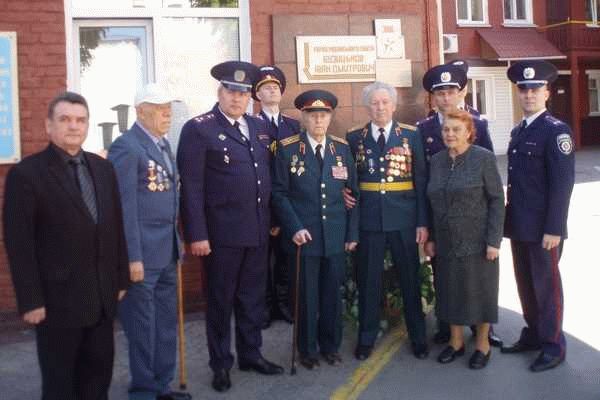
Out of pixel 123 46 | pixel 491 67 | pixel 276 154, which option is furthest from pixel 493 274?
pixel 491 67

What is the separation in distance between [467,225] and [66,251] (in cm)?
271

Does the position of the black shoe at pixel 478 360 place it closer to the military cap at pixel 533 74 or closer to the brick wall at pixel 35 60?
the military cap at pixel 533 74

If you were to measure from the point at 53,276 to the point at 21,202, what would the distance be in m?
0.38

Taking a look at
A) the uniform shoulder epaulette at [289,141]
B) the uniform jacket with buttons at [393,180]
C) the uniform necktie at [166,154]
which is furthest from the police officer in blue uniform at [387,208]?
the uniform necktie at [166,154]

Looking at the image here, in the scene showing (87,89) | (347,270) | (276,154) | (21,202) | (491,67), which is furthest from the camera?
(491,67)

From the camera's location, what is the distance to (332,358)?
5.48 meters

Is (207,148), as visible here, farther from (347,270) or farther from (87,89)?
(87,89)

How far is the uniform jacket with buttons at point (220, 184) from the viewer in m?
4.89

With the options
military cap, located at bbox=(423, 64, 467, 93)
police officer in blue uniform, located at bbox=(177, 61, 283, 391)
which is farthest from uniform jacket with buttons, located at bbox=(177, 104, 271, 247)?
military cap, located at bbox=(423, 64, 467, 93)

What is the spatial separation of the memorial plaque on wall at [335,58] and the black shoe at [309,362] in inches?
105

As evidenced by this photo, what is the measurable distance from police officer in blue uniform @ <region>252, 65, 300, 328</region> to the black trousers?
2.16 m

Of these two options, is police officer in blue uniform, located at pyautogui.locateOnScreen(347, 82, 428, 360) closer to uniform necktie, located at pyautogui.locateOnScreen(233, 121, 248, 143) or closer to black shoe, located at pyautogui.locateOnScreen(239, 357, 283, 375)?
black shoe, located at pyautogui.locateOnScreen(239, 357, 283, 375)

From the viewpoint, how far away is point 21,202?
3658 millimetres

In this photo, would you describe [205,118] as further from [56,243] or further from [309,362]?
[309,362]
